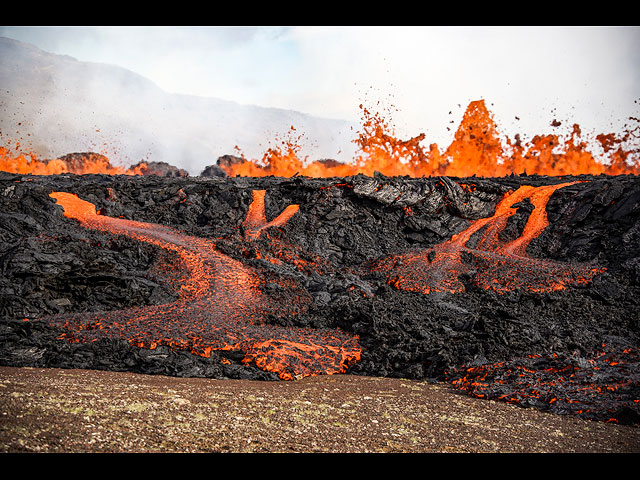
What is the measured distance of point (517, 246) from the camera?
69.1ft

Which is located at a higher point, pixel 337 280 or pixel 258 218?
pixel 258 218

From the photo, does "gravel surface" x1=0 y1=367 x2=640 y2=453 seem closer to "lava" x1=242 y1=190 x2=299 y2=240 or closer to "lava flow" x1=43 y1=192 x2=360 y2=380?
"lava flow" x1=43 y1=192 x2=360 y2=380

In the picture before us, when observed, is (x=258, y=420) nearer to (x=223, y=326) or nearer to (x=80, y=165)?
(x=223, y=326)

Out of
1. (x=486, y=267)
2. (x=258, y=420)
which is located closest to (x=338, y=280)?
(x=486, y=267)

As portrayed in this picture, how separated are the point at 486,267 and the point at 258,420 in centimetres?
1331

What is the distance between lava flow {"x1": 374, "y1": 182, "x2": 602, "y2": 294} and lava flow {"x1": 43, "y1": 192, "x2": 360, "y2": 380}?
4578 mm

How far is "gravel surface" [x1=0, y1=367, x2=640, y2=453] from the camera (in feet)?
16.9

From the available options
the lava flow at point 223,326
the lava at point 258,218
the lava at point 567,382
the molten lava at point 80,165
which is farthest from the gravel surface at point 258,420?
the molten lava at point 80,165

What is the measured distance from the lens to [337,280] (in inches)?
683

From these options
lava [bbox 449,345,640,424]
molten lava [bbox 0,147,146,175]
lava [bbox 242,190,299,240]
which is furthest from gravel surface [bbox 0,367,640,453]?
molten lava [bbox 0,147,146,175]

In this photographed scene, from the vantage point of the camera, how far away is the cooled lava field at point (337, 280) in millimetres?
10531

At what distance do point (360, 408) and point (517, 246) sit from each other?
15.6 meters

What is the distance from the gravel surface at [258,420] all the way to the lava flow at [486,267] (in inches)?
329

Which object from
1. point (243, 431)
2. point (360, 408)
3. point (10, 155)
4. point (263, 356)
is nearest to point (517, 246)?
point (263, 356)
